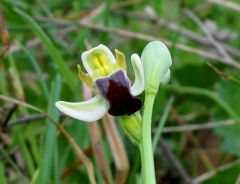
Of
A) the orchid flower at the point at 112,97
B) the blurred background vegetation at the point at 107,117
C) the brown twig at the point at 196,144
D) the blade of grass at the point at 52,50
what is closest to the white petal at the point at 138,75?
the orchid flower at the point at 112,97

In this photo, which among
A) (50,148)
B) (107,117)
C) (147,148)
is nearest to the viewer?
(147,148)

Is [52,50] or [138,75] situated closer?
[138,75]

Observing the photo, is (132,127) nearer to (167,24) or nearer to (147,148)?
(147,148)

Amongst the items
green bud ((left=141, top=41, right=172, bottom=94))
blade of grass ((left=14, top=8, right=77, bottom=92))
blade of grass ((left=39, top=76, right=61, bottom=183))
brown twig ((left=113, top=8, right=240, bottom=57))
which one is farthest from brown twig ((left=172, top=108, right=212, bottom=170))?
green bud ((left=141, top=41, right=172, bottom=94))

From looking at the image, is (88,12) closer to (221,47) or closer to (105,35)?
(105,35)

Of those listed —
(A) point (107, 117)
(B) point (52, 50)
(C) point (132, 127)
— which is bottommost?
(A) point (107, 117)

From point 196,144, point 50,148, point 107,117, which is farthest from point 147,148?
point 196,144

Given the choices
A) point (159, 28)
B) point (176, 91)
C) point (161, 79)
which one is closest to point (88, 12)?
point (159, 28)
